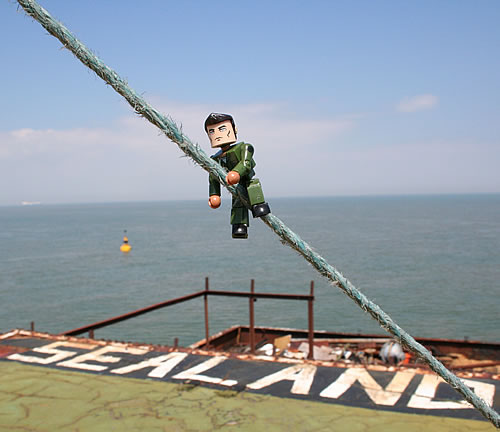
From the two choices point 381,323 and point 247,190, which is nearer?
point 247,190

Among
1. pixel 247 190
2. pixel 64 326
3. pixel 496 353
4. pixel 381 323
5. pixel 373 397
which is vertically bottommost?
pixel 64 326

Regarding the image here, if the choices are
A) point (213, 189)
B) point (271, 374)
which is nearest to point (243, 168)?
point (213, 189)

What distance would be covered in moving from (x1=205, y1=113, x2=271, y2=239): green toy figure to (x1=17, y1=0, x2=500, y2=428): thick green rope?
5 centimetres

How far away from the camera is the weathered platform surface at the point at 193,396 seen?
6.27 meters

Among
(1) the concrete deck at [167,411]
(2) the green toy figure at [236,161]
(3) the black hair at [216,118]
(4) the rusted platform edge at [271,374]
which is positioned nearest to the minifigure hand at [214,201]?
(2) the green toy figure at [236,161]

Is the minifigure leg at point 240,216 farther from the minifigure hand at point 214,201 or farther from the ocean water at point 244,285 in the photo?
the ocean water at point 244,285

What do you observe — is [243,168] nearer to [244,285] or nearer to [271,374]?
[271,374]

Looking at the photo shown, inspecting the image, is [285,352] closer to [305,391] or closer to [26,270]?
[305,391]

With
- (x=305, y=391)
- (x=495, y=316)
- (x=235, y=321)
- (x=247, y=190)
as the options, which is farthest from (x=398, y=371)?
(x=495, y=316)

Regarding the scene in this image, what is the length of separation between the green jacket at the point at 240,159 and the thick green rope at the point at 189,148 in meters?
0.07

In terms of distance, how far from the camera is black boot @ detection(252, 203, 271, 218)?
2.23 metres

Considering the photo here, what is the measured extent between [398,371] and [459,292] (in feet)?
131

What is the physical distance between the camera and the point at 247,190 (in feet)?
7.61

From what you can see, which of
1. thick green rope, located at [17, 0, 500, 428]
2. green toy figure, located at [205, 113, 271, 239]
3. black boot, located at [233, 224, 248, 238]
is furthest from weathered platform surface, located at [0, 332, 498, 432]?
green toy figure, located at [205, 113, 271, 239]
